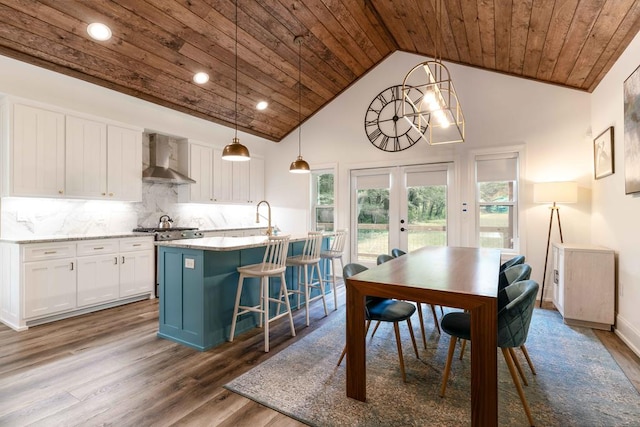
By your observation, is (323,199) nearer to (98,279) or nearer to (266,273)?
(266,273)

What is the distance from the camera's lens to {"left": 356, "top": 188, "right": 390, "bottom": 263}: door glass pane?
555cm

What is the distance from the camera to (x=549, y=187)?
3.87 metres

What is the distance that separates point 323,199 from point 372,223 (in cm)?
112

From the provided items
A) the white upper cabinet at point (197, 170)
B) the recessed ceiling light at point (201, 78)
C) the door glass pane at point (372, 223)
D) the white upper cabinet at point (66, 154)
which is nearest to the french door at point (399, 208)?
the door glass pane at point (372, 223)

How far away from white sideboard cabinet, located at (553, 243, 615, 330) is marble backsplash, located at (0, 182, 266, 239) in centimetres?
541

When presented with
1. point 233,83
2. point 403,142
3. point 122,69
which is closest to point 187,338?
point 122,69

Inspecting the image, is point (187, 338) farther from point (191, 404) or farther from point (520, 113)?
point (520, 113)

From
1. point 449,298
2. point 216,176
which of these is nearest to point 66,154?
point 216,176

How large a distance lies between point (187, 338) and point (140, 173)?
9.12ft

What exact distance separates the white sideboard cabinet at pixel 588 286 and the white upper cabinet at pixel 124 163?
545 centimetres

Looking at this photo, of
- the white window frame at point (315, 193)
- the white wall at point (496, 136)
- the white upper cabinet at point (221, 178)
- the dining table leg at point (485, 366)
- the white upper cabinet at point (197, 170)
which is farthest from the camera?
the white window frame at point (315, 193)

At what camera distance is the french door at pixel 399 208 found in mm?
5066

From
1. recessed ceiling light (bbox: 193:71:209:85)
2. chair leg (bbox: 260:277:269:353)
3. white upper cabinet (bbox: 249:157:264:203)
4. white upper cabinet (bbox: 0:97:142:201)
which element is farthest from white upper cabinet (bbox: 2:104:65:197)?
white upper cabinet (bbox: 249:157:264:203)

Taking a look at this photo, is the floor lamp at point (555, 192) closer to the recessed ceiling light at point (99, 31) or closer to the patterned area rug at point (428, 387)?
the patterned area rug at point (428, 387)
